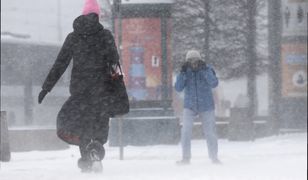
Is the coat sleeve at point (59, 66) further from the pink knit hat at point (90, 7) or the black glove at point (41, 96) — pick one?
the pink knit hat at point (90, 7)

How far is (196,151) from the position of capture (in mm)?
13641

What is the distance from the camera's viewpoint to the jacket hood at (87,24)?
24.0 feet

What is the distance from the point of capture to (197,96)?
997cm

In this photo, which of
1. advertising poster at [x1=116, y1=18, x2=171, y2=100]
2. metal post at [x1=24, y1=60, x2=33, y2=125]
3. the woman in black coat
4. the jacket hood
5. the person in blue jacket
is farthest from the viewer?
metal post at [x1=24, y1=60, x2=33, y2=125]

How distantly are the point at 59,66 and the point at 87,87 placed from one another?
35 cm

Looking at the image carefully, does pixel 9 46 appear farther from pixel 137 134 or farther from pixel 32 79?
pixel 137 134

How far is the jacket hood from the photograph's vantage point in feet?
24.0

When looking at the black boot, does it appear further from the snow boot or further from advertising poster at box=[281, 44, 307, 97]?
advertising poster at box=[281, 44, 307, 97]

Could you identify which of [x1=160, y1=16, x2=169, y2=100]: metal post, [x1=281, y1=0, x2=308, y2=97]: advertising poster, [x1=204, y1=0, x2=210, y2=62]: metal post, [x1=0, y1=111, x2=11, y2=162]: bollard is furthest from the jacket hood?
[x1=204, y1=0, x2=210, y2=62]: metal post

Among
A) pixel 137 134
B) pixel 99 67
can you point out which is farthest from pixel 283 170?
pixel 137 134

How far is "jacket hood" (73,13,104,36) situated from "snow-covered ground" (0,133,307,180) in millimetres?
1401

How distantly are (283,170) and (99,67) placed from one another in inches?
99.0

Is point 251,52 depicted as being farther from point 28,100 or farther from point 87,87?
point 87,87

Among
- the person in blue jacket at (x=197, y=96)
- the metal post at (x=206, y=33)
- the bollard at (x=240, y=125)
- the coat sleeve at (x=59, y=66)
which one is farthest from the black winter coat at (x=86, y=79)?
the metal post at (x=206, y=33)
